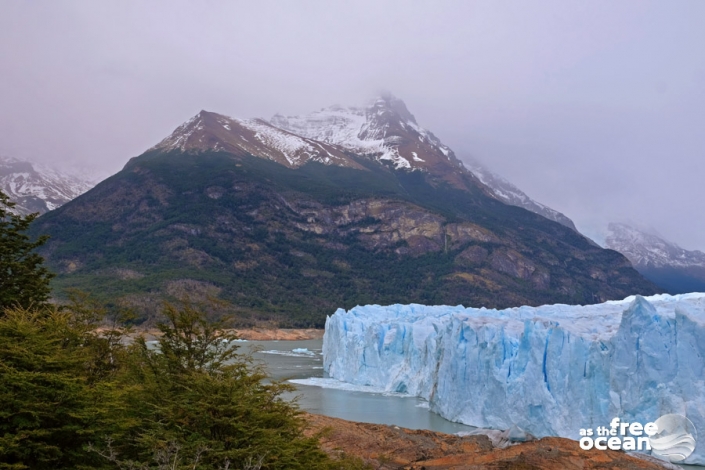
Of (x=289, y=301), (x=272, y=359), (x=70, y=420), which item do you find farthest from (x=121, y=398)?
(x=289, y=301)

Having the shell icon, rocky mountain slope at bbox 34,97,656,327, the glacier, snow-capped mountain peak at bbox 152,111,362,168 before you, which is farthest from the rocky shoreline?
snow-capped mountain peak at bbox 152,111,362,168

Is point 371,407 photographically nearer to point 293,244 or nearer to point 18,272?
point 18,272

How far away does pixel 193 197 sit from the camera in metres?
126

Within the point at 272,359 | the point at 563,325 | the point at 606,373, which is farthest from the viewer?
the point at 272,359

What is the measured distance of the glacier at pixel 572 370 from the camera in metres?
18.3

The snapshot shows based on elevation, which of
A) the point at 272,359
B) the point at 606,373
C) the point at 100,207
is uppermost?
the point at 100,207

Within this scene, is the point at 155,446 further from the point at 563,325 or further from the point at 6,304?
the point at 563,325

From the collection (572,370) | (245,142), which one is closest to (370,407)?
(572,370)

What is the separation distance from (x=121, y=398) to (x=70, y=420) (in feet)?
4.00

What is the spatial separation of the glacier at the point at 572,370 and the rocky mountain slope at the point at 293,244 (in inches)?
2463

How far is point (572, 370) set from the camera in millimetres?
20875

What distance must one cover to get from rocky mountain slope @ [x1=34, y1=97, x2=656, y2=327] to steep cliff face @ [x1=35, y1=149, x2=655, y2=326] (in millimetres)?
327

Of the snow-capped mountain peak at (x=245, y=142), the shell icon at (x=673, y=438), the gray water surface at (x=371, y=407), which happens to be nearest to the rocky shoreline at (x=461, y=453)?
the shell icon at (x=673, y=438)

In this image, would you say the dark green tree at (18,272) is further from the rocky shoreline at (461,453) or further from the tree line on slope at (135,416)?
the rocky shoreline at (461,453)
